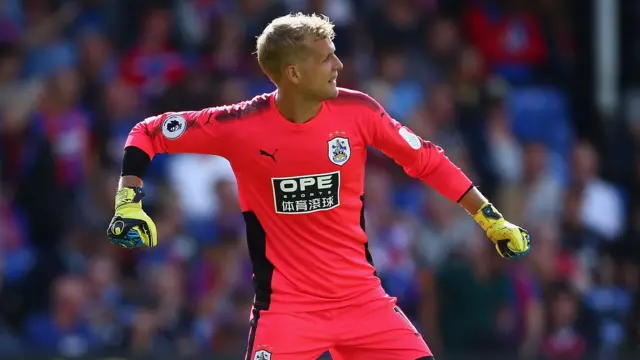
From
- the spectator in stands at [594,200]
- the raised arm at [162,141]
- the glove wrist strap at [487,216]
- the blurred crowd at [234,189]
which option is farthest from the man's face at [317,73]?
the spectator in stands at [594,200]

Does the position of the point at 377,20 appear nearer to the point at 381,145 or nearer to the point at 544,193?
the point at 544,193

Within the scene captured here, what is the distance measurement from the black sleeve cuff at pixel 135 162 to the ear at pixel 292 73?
78 centimetres

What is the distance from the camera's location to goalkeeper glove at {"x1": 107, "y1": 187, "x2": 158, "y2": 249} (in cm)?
523

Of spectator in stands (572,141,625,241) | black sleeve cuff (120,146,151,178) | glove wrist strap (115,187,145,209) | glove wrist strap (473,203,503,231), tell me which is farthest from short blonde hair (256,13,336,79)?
spectator in stands (572,141,625,241)

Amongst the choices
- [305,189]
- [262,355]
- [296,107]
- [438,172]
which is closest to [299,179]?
[305,189]

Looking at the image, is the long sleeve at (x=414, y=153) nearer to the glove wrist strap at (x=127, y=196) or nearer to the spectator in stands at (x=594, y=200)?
the glove wrist strap at (x=127, y=196)

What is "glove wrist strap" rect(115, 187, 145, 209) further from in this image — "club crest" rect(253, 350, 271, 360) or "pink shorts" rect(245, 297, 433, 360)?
"club crest" rect(253, 350, 271, 360)

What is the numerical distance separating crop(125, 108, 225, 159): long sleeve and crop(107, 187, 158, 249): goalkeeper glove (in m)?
0.35

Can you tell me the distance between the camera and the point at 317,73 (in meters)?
5.42

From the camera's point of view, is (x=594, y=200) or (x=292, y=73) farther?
(x=594, y=200)

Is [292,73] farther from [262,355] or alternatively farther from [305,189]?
[262,355]

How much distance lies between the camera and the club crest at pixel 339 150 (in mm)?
5496

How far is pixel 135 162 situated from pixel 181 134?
0.26m

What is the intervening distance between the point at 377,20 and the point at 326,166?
621 centimetres
